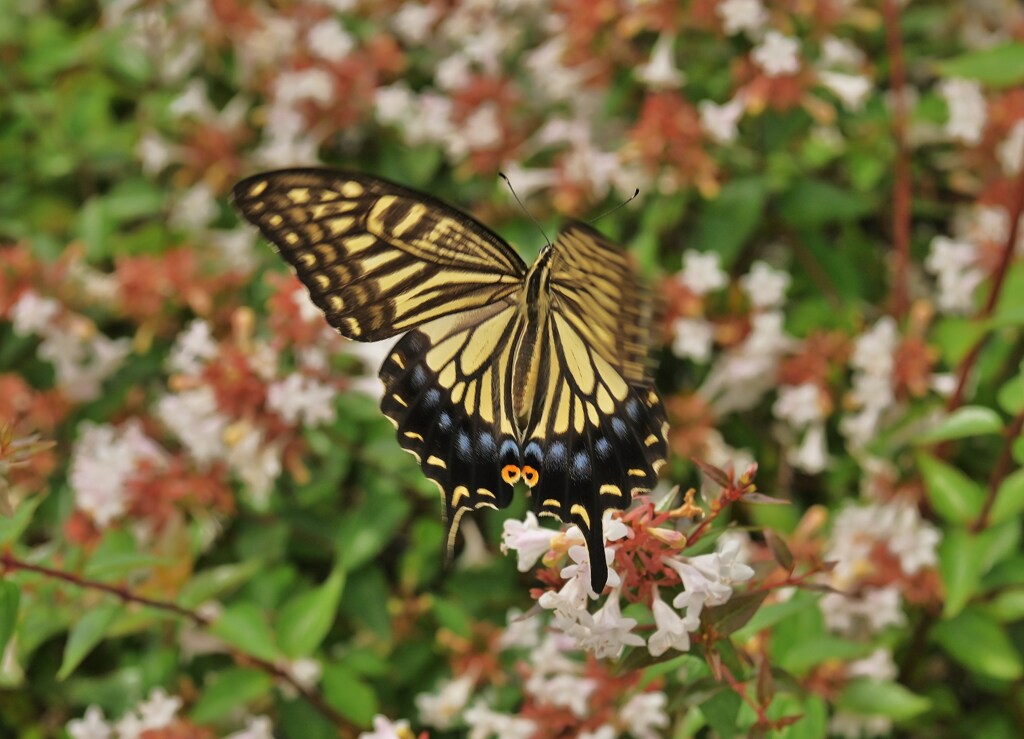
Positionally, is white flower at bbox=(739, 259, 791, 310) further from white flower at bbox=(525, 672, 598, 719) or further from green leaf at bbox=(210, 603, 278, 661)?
green leaf at bbox=(210, 603, 278, 661)

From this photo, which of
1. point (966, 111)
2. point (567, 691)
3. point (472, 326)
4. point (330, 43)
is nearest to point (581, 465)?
point (472, 326)

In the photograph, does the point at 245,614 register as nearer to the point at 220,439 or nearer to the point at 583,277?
the point at 220,439

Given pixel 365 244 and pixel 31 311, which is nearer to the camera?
pixel 365 244

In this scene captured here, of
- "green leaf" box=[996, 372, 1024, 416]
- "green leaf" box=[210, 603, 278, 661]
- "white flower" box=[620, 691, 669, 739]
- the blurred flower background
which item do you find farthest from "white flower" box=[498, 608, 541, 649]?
"green leaf" box=[996, 372, 1024, 416]

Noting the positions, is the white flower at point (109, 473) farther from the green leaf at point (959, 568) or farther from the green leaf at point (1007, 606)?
the green leaf at point (1007, 606)

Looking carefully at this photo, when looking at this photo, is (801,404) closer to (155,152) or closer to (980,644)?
(980,644)

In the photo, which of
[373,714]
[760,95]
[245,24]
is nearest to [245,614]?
[373,714]

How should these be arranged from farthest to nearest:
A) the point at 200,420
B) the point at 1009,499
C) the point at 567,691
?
the point at 200,420 < the point at 1009,499 < the point at 567,691
